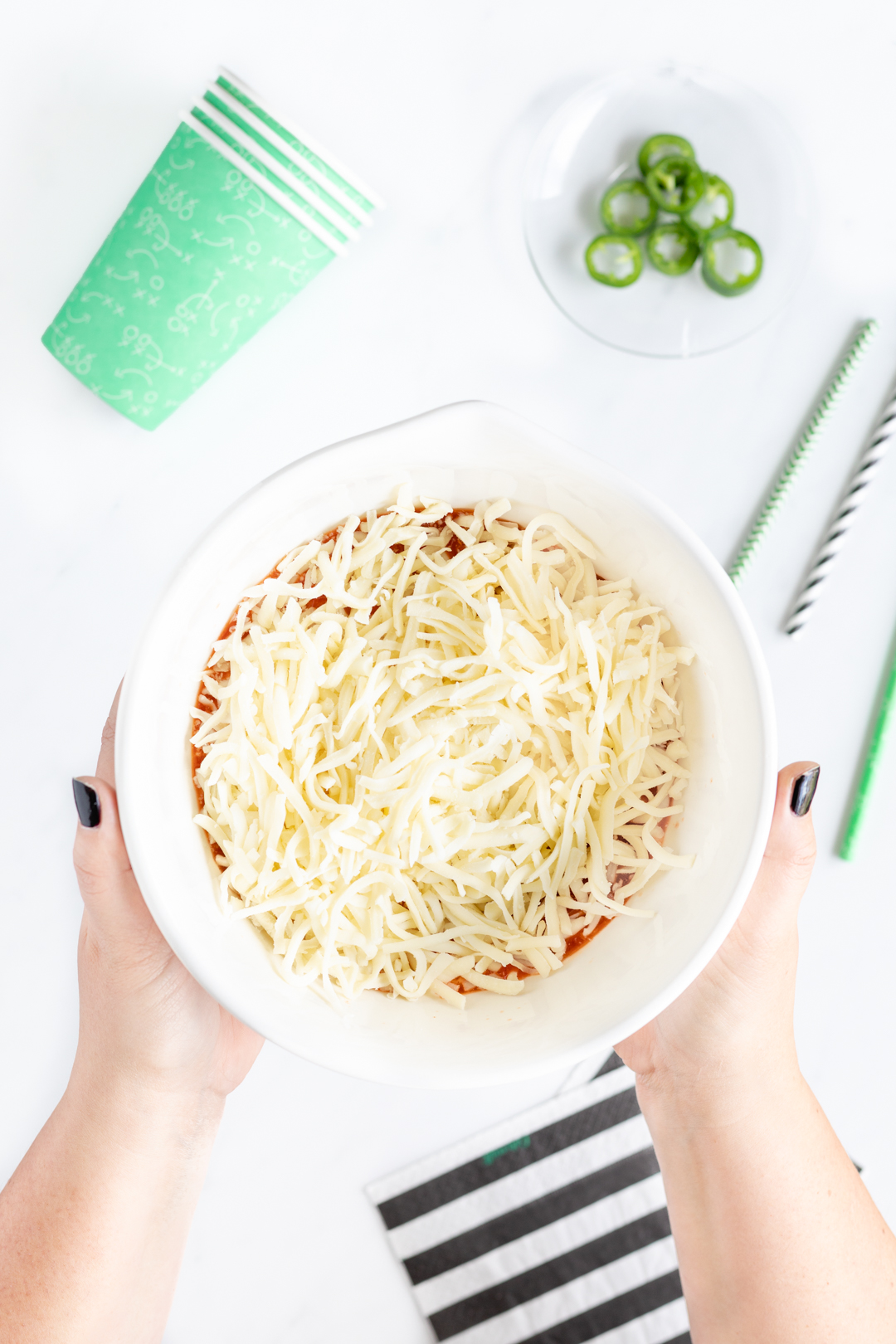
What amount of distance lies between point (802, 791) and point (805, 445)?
0.38m

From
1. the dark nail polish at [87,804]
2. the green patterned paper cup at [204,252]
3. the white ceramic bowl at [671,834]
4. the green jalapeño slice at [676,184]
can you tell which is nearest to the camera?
the white ceramic bowl at [671,834]

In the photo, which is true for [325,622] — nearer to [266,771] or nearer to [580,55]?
[266,771]

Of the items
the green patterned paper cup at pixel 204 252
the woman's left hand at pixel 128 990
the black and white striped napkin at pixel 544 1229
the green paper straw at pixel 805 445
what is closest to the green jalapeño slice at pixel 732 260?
the green paper straw at pixel 805 445

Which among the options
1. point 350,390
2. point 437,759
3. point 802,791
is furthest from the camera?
point 350,390

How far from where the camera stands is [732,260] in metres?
0.91

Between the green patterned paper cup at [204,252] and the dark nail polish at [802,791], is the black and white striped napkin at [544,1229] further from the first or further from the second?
the green patterned paper cup at [204,252]

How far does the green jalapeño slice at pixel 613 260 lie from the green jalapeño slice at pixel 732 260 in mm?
72

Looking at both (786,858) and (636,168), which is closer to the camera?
(786,858)

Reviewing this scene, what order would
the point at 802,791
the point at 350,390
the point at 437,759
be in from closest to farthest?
the point at 437,759, the point at 802,791, the point at 350,390

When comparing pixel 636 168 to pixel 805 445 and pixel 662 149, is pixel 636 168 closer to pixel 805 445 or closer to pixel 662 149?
pixel 662 149

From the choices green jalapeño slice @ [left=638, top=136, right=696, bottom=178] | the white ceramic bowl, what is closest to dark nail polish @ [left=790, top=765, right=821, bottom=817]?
the white ceramic bowl

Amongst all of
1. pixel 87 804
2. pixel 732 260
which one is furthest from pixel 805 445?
pixel 87 804

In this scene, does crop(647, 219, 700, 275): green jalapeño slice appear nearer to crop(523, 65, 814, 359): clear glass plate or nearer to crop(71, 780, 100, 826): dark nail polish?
crop(523, 65, 814, 359): clear glass plate

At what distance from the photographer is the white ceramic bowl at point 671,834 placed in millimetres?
533
